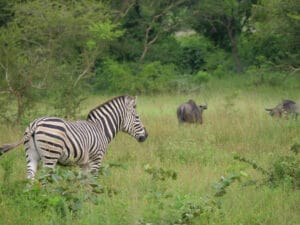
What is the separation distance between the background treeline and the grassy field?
142 cm

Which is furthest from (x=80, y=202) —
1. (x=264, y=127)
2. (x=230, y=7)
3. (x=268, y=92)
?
(x=230, y=7)

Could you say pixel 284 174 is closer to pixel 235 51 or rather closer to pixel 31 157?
pixel 31 157

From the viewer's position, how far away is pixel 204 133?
13477 millimetres

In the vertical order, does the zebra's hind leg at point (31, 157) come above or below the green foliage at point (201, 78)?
above

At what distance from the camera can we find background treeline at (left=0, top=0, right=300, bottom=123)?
14594 millimetres

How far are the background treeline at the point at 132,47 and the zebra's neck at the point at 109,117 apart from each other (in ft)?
14.9

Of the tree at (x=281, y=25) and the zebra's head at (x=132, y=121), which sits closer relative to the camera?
the zebra's head at (x=132, y=121)

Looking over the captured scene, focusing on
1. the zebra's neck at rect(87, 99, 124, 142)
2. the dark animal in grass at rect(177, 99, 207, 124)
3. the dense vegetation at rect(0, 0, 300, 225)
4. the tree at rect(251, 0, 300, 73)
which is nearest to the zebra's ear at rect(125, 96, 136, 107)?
the zebra's neck at rect(87, 99, 124, 142)

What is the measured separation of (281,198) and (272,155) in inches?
125

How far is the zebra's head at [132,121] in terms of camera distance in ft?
33.8

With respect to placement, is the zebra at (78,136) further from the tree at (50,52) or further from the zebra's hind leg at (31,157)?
the tree at (50,52)

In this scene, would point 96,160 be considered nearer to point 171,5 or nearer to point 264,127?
point 264,127

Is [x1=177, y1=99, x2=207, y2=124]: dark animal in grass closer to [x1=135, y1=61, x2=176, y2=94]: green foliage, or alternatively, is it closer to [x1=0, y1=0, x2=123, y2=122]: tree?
[x1=0, y1=0, x2=123, y2=122]: tree

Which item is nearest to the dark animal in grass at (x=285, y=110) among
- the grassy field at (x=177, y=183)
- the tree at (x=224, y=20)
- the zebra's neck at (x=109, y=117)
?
the grassy field at (x=177, y=183)
